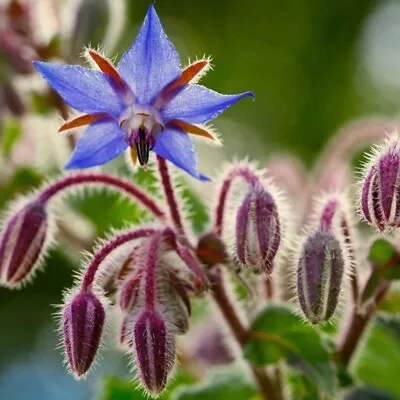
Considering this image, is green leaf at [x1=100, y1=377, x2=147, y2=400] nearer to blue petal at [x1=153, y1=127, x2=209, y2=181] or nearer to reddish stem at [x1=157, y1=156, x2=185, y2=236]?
reddish stem at [x1=157, y1=156, x2=185, y2=236]

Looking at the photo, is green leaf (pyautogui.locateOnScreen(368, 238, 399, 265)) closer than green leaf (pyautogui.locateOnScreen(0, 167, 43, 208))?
Yes

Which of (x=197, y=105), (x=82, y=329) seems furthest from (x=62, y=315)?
(x=197, y=105)

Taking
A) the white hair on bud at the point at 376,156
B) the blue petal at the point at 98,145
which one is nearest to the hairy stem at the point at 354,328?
the white hair on bud at the point at 376,156

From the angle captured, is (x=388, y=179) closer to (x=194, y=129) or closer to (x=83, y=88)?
(x=194, y=129)

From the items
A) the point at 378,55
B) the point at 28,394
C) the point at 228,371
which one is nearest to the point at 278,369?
the point at 228,371

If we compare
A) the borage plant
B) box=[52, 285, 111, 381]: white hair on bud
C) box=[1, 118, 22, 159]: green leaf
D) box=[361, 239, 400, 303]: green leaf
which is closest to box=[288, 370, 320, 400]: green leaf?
the borage plant

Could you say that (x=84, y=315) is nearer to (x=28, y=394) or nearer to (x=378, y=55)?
(x=28, y=394)

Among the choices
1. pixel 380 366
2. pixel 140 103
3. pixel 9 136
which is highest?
pixel 9 136

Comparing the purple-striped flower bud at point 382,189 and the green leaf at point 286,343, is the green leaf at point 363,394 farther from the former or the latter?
the purple-striped flower bud at point 382,189
